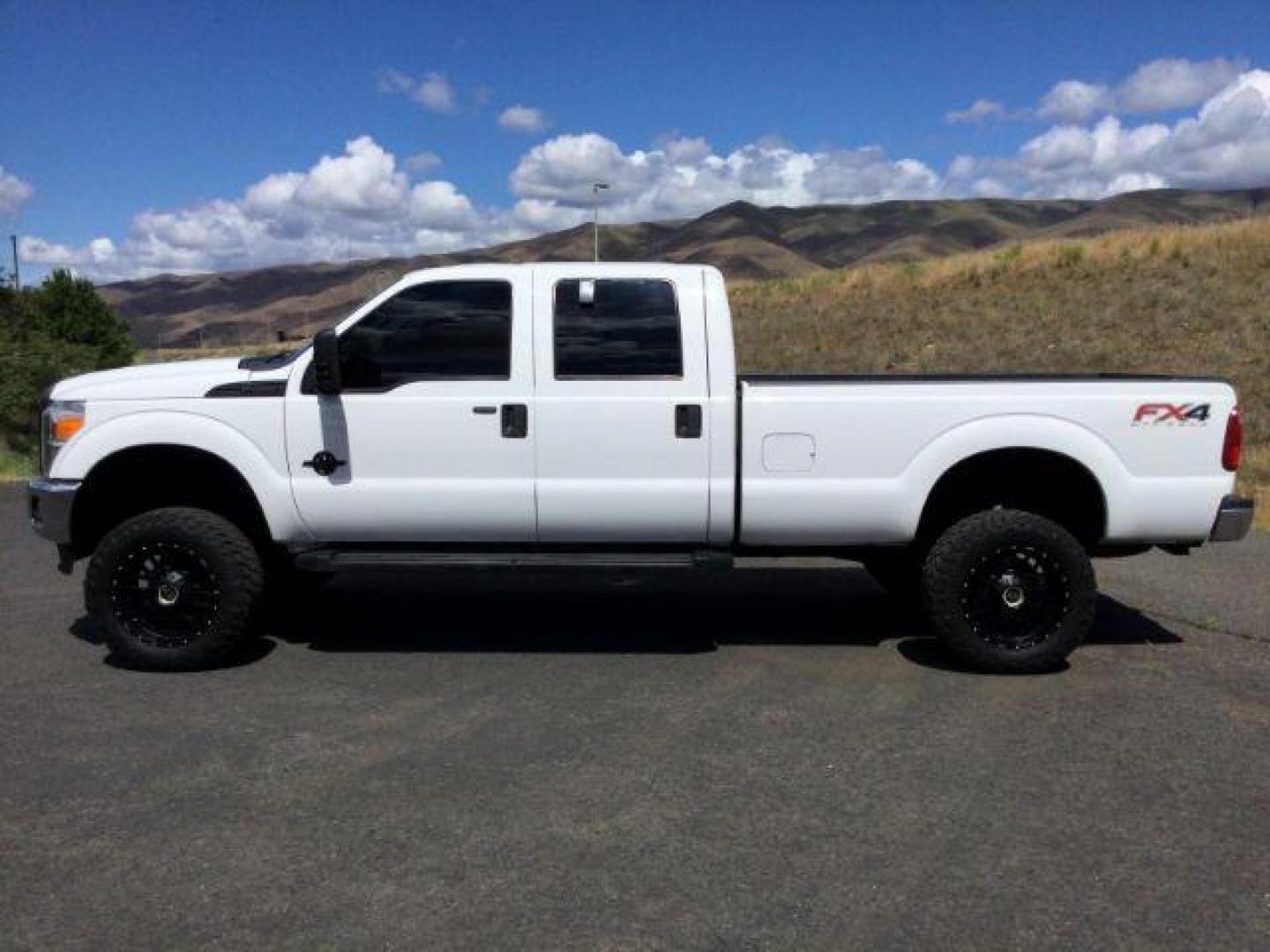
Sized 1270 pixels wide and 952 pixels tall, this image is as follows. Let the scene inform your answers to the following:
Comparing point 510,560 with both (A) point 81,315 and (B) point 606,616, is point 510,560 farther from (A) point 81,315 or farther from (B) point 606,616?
(A) point 81,315

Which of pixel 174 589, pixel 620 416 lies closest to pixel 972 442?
pixel 620 416

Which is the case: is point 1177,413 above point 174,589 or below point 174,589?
above

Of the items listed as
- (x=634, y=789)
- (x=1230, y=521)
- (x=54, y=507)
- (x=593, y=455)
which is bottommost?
(x=634, y=789)

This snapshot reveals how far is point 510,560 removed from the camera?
5777 mm

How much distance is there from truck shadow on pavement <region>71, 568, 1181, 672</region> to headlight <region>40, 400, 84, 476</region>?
123cm

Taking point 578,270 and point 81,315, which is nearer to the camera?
point 578,270

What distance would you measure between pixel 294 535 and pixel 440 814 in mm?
2385

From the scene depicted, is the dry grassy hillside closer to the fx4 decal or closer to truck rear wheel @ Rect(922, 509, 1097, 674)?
the fx4 decal

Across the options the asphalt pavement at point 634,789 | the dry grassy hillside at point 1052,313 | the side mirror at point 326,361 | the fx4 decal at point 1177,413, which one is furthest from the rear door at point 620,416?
the dry grassy hillside at point 1052,313

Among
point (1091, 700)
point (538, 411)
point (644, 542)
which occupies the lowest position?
point (1091, 700)

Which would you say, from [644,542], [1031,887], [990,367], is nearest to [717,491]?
[644,542]

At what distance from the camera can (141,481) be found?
6.23 m

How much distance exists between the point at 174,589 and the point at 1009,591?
4.41 m

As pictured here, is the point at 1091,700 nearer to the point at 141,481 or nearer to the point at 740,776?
the point at 740,776
